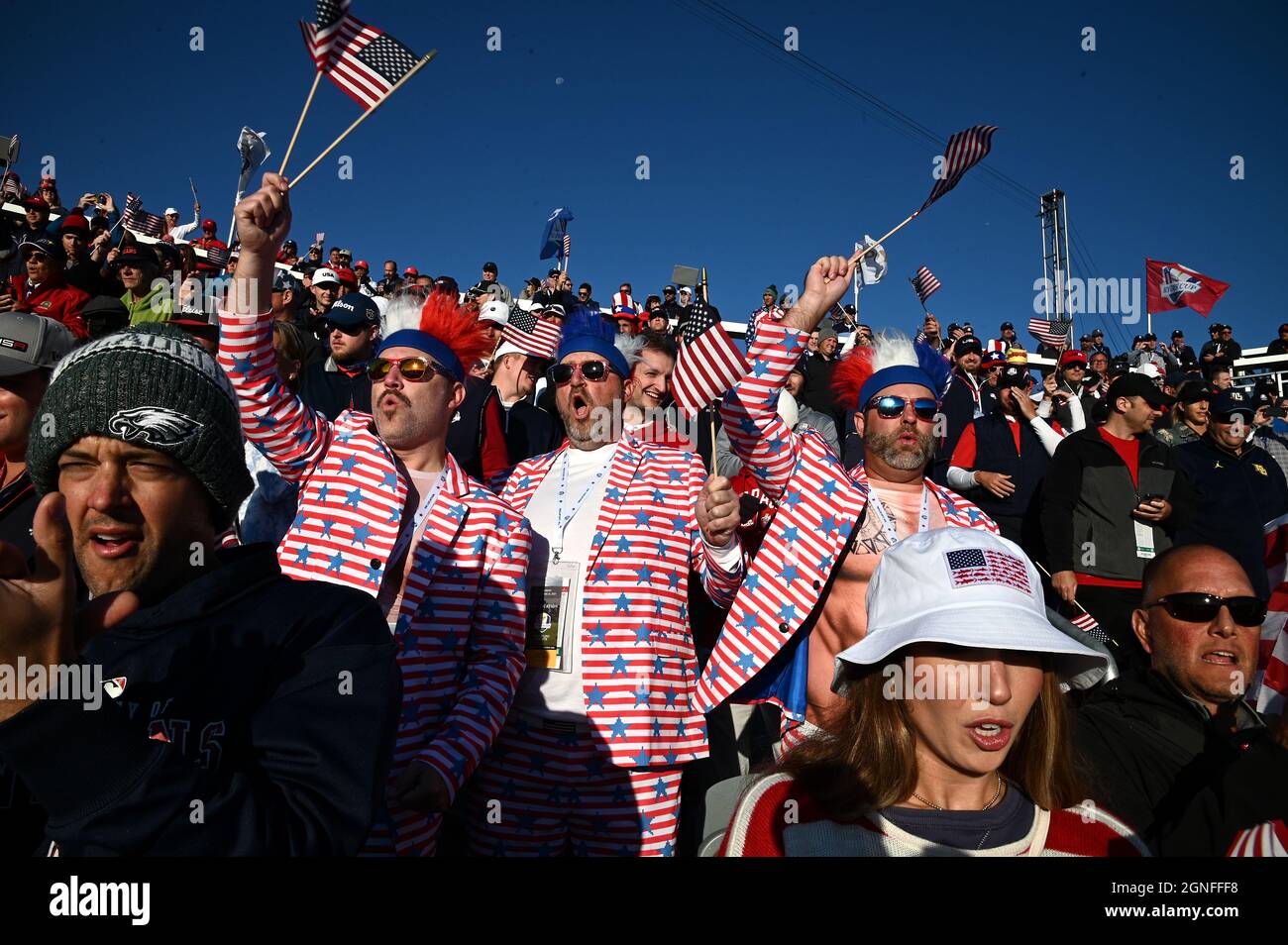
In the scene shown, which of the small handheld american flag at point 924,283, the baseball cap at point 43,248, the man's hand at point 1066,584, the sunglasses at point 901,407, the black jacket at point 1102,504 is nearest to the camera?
the sunglasses at point 901,407

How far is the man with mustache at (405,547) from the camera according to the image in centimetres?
277

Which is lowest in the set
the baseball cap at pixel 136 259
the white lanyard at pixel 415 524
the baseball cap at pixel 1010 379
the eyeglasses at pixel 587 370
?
the white lanyard at pixel 415 524

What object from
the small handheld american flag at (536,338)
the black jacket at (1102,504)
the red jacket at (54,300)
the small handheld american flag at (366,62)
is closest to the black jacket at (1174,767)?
the black jacket at (1102,504)

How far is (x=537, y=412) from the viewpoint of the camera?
689 cm

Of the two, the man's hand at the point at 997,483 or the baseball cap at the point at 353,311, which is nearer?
the baseball cap at the point at 353,311

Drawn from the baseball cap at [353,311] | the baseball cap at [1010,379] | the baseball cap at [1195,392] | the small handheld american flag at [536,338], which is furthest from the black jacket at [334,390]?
the baseball cap at [1195,392]

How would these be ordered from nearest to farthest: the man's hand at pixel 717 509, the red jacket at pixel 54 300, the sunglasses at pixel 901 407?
1. the man's hand at pixel 717 509
2. the sunglasses at pixel 901 407
3. the red jacket at pixel 54 300

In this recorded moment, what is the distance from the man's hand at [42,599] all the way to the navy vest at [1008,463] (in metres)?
6.80

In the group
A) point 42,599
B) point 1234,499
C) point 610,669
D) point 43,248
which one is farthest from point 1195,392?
point 43,248

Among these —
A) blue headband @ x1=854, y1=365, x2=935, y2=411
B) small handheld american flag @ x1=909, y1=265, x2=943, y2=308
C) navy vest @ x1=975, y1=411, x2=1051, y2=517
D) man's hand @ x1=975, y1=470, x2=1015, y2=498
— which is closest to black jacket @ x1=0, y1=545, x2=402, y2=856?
blue headband @ x1=854, y1=365, x2=935, y2=411

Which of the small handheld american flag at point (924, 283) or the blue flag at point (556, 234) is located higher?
the blue flag at point (556, 234)

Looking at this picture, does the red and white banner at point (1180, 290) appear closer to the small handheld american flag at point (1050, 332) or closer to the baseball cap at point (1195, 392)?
the small handheld american flag at point (1050, 332)

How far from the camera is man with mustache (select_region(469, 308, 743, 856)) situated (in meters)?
3.29
